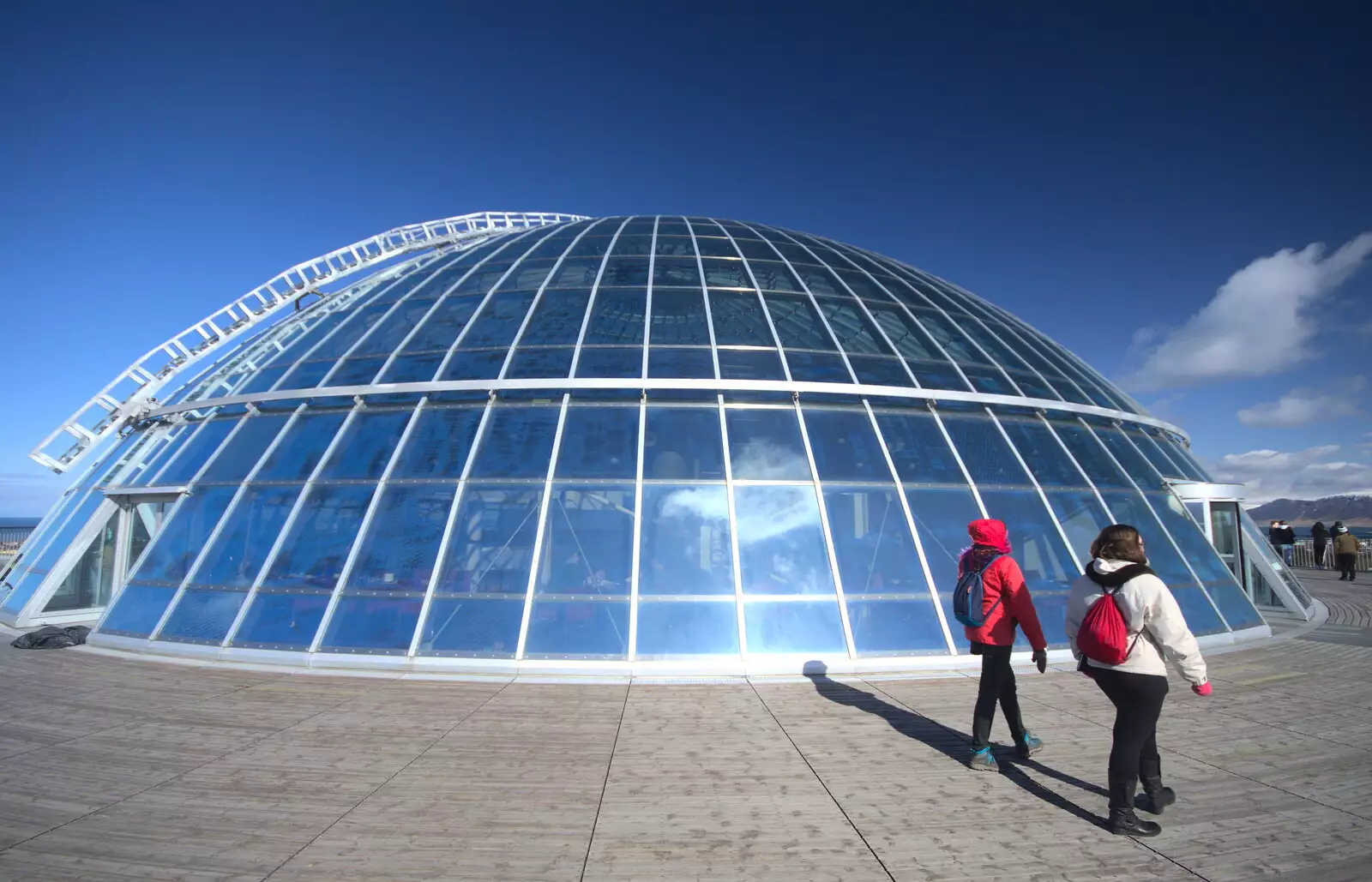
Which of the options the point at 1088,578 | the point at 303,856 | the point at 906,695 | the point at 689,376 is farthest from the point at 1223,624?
the point at 303,856

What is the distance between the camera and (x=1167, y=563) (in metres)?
12.8

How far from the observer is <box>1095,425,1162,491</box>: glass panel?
14.3 meters

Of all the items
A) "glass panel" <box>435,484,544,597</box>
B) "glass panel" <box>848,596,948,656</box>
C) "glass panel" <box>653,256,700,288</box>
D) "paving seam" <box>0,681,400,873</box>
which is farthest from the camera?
"glass panel" <box>653,256,700,288</box>

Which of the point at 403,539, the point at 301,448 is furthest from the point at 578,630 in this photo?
the point at 301,448

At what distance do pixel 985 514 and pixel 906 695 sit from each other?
4.00 meters

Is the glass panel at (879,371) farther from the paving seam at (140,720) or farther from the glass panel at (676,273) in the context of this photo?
the paving seam at (140,720)

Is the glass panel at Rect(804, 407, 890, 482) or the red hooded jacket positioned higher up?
the glass panel at Rect(804, 407, 890, 482)

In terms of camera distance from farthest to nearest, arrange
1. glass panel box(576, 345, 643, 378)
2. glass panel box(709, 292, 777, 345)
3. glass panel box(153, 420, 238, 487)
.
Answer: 1. glass panel box(709, 292, 777, 345)
2. glass panel box(153, 420, 238, 487)
3. glass panel box(576, 345, 643, 378)

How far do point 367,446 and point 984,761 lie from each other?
10.7 m

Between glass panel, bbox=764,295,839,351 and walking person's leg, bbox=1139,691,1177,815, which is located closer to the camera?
walking person's leg, bbox=1139,691,1177,815

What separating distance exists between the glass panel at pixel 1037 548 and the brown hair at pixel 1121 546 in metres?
6.13

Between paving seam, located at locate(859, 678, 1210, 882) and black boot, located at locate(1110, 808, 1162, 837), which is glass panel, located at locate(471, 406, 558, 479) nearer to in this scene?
paving seam, located at locate(859, 678, 1210, 882)

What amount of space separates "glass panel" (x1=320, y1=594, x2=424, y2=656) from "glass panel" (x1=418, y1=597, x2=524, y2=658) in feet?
0.95

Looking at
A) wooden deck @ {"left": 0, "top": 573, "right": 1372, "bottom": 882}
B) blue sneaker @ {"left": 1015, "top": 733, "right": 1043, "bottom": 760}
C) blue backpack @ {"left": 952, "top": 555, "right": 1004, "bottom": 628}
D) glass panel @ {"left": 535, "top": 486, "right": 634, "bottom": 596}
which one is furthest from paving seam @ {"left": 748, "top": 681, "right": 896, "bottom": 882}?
glass panel @ {"left": 535, "top": 486, "right": 634, "bottom": 596}
